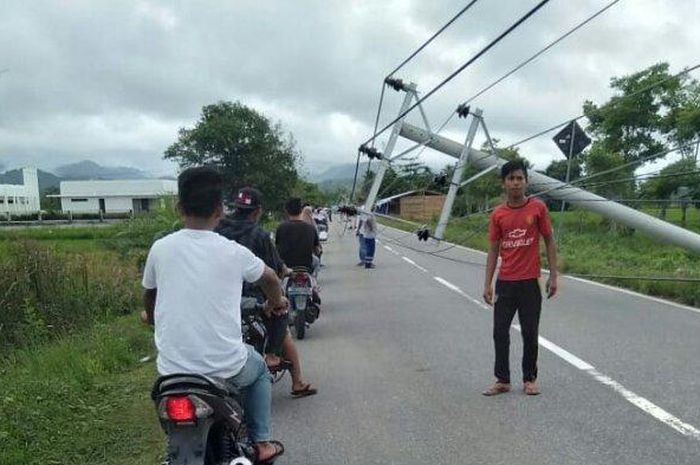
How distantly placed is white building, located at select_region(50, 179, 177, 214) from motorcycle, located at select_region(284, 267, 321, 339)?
307 ft

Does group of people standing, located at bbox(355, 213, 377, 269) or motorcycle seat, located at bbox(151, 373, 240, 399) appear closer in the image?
motorcycle seat, located at bbox(151, 373, 240, 399)

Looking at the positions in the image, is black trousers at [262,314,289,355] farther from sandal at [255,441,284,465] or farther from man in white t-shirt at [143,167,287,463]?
man in white t-shirt at [143,167,287,463]

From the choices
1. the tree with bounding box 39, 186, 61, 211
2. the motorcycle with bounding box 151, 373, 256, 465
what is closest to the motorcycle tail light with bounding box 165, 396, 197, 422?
the motorcycle with bounding box 151, 373, 256, 465

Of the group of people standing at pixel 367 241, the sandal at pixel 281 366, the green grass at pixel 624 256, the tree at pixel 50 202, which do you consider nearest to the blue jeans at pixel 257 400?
the sandal at pixel 281 366

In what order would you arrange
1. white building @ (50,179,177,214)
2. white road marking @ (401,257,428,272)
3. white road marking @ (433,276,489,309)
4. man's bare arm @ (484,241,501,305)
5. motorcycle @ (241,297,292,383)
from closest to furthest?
1. motorcycle @ (241,297,292,383)
2. man's bare arm @ (484,241,501,305)
3. white road marking @ (433,276,489,309)
4. white road marking @ (401,257,428,272)
5. white building @ (50,179,177,214)

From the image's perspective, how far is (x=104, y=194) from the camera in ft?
340

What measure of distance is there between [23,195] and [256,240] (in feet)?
392

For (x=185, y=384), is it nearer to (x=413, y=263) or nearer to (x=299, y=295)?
(x=299, y=295)

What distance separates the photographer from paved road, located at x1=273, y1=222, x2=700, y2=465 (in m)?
4.75

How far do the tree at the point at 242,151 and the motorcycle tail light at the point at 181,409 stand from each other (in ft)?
143

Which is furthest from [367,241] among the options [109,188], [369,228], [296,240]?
[109,188]

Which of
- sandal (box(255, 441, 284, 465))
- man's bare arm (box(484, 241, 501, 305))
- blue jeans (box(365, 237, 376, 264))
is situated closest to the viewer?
sandal (box(255, 441, 284, 465))

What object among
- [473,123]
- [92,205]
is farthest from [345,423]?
[92,205]

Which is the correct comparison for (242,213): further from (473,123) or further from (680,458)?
(473,123)
